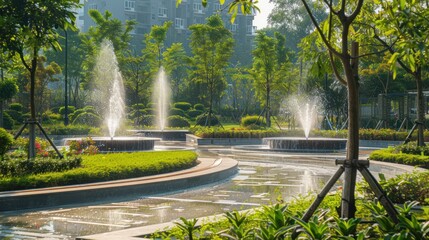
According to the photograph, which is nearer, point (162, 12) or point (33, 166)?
point (33, 166)

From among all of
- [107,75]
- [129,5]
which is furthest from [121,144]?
[129,5]

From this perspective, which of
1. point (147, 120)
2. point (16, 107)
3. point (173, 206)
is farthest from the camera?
point (147, 120)

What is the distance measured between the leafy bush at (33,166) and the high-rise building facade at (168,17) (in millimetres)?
91202

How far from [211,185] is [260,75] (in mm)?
33012

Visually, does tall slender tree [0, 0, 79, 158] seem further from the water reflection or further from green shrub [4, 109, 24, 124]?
green shrub [4, 109, 24, 124]

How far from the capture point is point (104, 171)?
15.1 m

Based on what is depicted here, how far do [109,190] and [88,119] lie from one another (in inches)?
1479

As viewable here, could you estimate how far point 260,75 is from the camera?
48.8m

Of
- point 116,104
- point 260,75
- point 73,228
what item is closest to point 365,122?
point 260,75

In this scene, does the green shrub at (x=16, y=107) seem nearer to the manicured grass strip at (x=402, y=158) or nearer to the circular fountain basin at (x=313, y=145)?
the circular fountain basin at (x=313, y=145)

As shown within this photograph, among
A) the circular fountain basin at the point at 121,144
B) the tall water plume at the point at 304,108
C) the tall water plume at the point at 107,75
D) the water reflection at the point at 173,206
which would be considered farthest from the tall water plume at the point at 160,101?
the water reflection at the point at 173,206

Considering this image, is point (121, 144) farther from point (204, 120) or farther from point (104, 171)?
point (204, 120)

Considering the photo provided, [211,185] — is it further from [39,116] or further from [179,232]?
[39,116]

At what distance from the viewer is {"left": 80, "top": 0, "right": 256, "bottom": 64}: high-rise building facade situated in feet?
354
